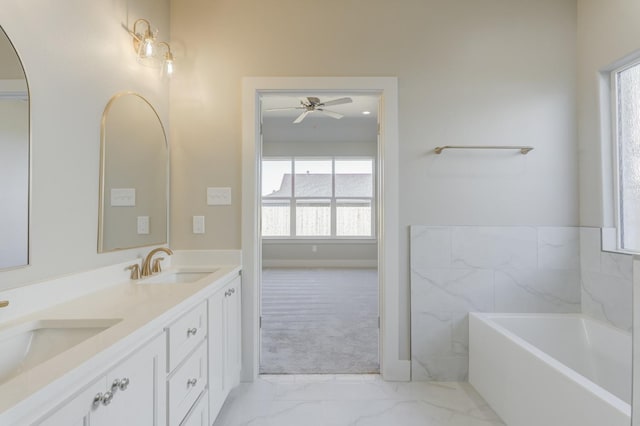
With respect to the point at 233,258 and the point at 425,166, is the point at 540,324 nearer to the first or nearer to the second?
the point at 425,166

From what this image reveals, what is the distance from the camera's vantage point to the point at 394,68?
7.45ft

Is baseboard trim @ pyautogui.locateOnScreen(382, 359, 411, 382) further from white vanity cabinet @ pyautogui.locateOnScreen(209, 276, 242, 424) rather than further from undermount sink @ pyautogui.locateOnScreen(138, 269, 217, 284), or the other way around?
undermount sink @ pyautogui.locateOnScreen(138, 269, 217, 284)

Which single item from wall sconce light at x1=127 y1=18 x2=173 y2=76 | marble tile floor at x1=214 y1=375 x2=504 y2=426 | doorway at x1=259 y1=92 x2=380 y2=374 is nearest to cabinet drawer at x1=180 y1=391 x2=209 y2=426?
marble tile floor at x1=214 y1=375 x2=504 y2=426

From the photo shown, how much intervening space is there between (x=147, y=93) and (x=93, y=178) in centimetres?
76

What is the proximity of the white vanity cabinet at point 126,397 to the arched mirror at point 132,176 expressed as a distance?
2.73 feet

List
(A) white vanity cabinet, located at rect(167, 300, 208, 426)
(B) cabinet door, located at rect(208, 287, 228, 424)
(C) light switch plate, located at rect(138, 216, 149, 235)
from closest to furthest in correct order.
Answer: (A) white vanity cabinet, located at rect(167, 300, 208, 426) < (B) cabinet door, located at rect(208, 287, 228, 424) < (C) light switch plate, located at rect(138, 216, 149, 235)

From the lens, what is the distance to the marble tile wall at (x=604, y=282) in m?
1.93

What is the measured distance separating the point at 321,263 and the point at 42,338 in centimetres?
567

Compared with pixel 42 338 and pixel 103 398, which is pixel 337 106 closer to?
pixel 42 338

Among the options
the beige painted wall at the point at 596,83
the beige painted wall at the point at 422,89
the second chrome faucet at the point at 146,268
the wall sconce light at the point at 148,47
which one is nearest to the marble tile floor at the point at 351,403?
the beige painted wall at the point at 422,89

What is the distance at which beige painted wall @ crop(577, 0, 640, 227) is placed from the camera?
1.98m

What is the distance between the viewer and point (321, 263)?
260 inches

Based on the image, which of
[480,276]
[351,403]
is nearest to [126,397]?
[351,403]

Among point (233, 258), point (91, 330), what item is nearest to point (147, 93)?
point (233, 258)
